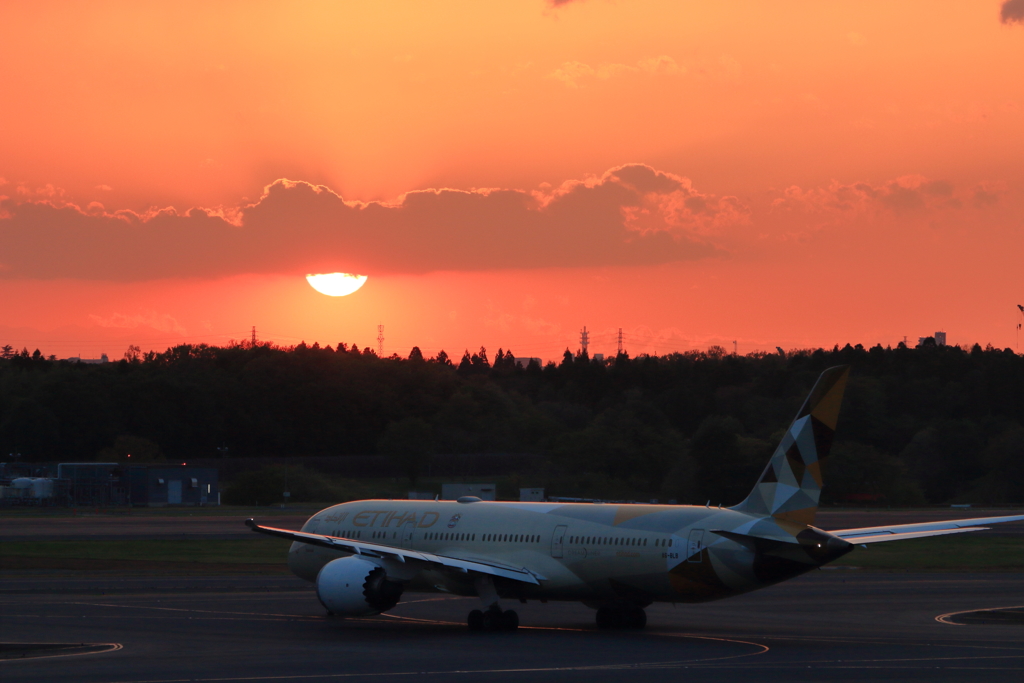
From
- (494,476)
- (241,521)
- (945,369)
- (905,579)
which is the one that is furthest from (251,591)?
(945,369)

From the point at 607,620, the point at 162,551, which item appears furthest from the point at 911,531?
the point at 162,551

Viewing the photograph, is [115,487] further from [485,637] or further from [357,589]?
[485,637]

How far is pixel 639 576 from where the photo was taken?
33750mm

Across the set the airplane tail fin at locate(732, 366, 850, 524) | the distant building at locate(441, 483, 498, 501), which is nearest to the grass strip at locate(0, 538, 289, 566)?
the airplane tail fin at locate(732, 366, 850, 524)

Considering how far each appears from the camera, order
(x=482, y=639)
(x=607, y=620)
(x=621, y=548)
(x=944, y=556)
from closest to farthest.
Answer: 1. (x=482, y=639)
2. (x=621, y=548)
3. (x=607, y=620)
4. (x=944, y=556)

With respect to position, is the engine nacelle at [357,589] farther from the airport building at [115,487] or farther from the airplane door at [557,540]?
the airport building at [115,487]

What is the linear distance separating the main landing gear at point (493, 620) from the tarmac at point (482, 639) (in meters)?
0.52

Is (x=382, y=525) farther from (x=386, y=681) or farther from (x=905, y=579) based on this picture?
(x=905, y=579)

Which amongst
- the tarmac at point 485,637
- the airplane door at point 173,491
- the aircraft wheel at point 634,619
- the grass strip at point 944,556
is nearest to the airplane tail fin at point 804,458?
the tarmac at point 485,637

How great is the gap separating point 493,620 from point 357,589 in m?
3.95

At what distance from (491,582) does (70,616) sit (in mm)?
12956

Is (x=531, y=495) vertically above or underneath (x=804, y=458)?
underneath

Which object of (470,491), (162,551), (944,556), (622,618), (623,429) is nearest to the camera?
(622,618)

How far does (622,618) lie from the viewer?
35906 mm
